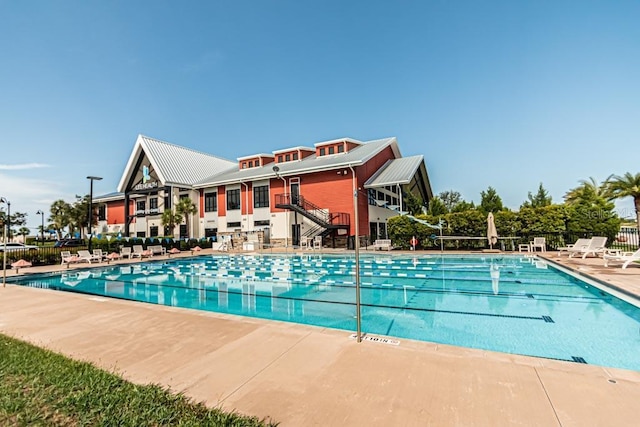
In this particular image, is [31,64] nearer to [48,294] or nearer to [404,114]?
[48,294]

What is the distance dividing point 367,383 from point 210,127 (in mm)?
28096

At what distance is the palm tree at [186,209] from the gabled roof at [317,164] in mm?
1961

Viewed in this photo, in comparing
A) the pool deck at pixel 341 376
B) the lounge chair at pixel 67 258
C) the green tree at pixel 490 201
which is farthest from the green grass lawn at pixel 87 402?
the green tree at pixel 490 201

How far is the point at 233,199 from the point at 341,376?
27743 mm

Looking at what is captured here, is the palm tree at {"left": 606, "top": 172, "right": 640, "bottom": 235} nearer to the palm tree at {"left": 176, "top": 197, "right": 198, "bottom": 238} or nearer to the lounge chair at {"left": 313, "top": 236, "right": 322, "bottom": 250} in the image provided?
the lounge chair at {"left": 313, "top": 236, "right": 322, "bottom": 250}

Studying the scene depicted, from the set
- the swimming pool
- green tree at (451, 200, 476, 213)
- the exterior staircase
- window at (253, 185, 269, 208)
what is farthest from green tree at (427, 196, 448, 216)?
window at (253, 185, 269, 208)

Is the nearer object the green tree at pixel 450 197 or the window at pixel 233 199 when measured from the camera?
the window at pixel 233 199

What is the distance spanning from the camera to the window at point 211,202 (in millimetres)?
30422

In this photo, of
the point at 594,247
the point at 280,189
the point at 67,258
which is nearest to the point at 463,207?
the point at 594,247

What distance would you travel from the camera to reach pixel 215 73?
758 inches

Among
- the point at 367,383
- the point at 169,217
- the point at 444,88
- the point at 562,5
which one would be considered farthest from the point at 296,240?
the point at 367,383

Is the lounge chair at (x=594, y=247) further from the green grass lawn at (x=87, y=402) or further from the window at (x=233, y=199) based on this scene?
the window at (x=233, y=199)

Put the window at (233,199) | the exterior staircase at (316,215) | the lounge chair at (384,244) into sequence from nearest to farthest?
the lounge chair at (384,244), the exterior staircase at (316,215), the window at (233,199)

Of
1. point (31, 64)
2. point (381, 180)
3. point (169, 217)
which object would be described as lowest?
point (169, 217)
